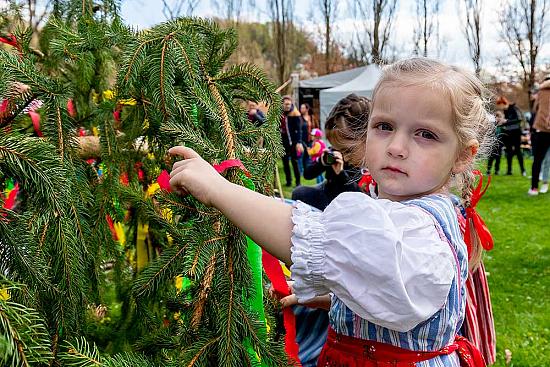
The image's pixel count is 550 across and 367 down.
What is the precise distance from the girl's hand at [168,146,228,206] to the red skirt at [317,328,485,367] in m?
0.47

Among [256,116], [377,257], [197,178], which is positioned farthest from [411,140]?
[256,116]

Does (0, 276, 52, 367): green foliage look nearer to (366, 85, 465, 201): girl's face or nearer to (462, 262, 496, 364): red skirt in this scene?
(366, 85, 465, 201): girl's face

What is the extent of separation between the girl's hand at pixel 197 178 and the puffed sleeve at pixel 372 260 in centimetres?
15

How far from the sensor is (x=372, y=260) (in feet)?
2.79

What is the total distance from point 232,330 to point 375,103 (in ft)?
1.82

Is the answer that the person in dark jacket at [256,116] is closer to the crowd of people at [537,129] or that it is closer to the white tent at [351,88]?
the crowd of people at [537,129]

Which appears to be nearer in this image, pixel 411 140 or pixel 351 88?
pixel 411 140

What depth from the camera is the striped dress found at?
1.06m

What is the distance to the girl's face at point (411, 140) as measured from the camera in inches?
42.1

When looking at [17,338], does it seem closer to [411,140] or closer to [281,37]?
[411,140]

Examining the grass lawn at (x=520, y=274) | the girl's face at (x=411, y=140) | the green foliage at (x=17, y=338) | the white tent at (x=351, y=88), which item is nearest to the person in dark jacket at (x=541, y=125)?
the grass lawn at (x=520, y=274)

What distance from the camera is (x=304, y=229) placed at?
0.91 metres

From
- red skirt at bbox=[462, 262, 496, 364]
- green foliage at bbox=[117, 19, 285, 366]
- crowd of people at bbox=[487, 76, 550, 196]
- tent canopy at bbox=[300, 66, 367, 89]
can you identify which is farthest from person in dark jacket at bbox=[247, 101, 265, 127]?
tent canopy at bbox=[300, 66, 367, 89]

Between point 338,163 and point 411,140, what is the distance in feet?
7.27
